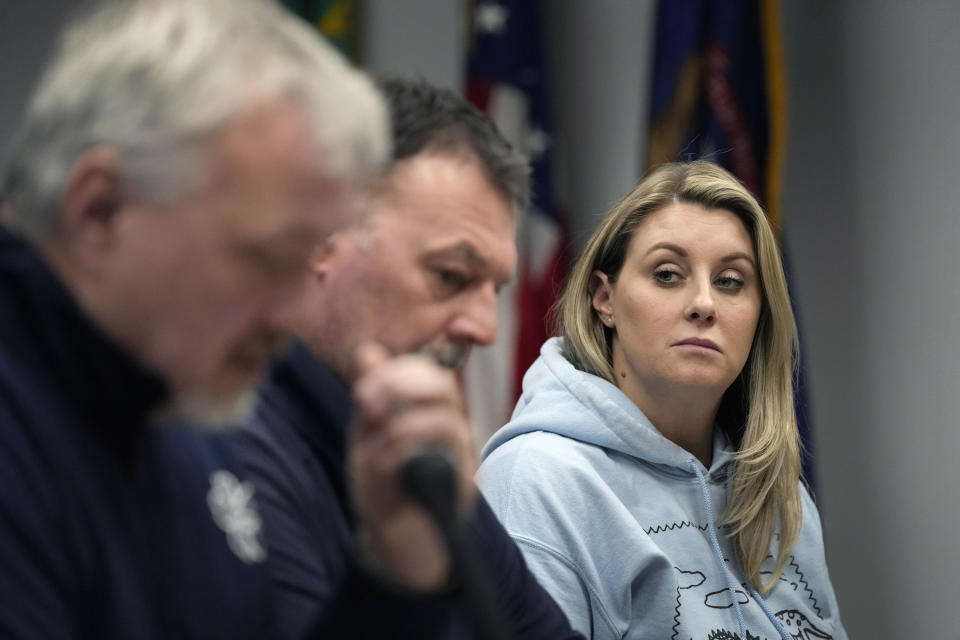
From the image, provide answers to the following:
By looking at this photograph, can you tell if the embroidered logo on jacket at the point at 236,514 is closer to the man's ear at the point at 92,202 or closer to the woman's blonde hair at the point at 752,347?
the man's ear at the point at 92,202

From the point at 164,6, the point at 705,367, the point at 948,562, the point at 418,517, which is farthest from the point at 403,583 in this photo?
the point at 948,562

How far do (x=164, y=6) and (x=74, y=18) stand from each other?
3.7 inches

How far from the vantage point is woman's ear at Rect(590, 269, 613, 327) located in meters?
2.00

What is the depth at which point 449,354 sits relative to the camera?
1.13m

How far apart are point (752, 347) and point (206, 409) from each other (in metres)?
1.45

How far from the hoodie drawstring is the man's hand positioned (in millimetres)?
982

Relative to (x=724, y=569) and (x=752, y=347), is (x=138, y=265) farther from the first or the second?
(x=752, y=347)

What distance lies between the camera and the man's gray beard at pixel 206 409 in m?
0.79

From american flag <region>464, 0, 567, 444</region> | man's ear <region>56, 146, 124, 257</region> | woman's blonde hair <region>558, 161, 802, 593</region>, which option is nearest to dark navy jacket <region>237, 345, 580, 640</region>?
man's ear <region>56, 146, 124, 257</region>

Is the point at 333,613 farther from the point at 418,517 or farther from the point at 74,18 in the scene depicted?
the point at 74,18

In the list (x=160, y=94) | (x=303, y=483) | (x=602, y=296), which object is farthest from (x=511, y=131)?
(x=160, y=94)

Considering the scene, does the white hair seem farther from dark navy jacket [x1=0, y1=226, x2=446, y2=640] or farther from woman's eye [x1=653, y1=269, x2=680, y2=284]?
woman's eye [x1=653, y1=269, x2=680, y2=284]

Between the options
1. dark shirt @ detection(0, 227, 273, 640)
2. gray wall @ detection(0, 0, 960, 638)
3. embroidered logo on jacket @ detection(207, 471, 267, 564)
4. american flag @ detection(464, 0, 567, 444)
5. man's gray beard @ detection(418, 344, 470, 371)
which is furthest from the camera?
american flag @ detection(464, 0, 567, 444)

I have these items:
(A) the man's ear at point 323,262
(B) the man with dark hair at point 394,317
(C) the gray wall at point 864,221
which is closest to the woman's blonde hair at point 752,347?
(B) the man with dark hair at point 394,317
